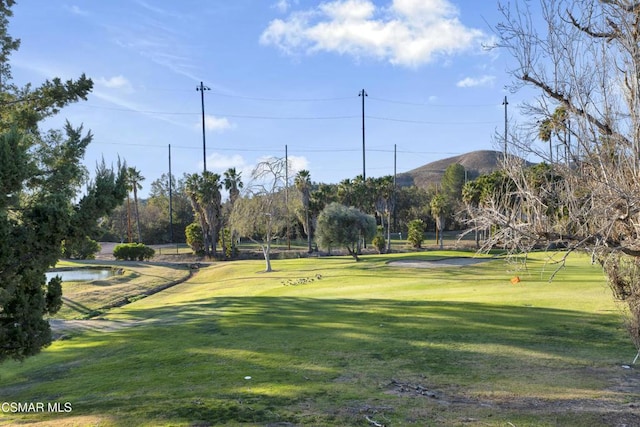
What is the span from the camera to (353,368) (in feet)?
29.6

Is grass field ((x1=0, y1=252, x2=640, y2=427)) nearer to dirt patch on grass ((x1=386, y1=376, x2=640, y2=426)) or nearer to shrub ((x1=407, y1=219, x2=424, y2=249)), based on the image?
dirt patch on grass ((x1=386, y1=376, x2=640, y2=426))

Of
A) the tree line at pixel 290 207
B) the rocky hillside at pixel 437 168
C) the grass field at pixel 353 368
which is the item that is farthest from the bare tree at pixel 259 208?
→ the rocky hillside at pixel 437 168

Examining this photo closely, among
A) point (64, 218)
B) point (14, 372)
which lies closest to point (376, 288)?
point (14, 372)

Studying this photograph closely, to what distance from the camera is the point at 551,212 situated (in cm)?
715

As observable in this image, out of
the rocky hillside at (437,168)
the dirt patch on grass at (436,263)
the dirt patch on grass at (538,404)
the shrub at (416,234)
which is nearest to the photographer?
the dirt patch on grass at (538,404)

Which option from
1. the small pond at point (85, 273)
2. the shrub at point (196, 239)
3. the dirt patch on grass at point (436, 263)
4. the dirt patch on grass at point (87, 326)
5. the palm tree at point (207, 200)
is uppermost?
the palm tree at point (207, 200)

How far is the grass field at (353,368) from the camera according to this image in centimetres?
668

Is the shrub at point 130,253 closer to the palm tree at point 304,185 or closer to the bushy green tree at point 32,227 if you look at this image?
the palm tree at point 304,185

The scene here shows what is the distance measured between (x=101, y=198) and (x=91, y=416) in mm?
3580

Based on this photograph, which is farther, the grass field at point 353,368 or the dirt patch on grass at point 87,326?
the dirt patch on grass at point 87,326

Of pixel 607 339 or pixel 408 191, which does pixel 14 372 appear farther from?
pixel 408 191

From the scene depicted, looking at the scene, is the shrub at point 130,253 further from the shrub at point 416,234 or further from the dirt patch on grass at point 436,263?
the shrub at point 416,234

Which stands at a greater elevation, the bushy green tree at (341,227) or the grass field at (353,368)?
the bushy green tree at (341,227)

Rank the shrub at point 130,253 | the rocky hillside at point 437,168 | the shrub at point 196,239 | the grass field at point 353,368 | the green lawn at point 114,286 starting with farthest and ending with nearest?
the rocky hillside at point 437,168 → the shrub at point 196,239 → the shrub at point 130,253 → the green lawn at point 114,286 → the grass field at point 353,368
